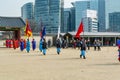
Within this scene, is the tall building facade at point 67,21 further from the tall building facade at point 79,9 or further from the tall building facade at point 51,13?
the tall building facade at point 51,13

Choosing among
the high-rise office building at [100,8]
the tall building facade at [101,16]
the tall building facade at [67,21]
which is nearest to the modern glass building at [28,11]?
the tall building facade at [67,21]

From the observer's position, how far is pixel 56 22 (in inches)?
5103

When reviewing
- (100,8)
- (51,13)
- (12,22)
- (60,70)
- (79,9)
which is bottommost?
(60,70)

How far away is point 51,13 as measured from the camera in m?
130

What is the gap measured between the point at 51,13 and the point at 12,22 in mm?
70348

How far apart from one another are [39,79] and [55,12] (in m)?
117

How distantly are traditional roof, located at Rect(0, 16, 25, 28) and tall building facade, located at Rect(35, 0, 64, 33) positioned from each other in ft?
213

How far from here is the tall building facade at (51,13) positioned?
5059 inches

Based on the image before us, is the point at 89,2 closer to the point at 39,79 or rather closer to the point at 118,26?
the point at 118,26

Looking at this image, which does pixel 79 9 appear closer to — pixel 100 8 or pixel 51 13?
pixel 51 13

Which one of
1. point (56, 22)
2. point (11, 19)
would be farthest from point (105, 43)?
point (56, 22)

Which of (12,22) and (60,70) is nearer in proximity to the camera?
(60,70)

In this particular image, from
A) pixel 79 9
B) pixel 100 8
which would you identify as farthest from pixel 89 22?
pixel 100 8

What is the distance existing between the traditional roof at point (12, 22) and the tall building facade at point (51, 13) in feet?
213
